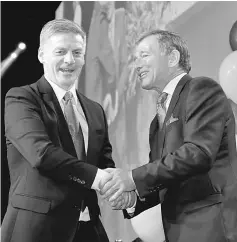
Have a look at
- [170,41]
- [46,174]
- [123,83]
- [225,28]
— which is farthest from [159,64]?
[123,83]

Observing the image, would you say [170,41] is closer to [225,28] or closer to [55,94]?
[55,94]

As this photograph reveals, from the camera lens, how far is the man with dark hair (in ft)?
6.49

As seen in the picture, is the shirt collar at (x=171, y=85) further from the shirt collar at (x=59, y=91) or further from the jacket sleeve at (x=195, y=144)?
the shirt collar at (x=59, y=91)

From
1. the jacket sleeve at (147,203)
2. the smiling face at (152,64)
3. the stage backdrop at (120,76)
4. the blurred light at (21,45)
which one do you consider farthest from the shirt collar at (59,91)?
the blurred light at (21,45)

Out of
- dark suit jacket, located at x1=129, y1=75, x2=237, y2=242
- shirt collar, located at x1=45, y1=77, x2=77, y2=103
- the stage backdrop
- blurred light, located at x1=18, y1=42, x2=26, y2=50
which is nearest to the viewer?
dark suit jacket, located at x1=129, y1=75, x2=237, y2=242

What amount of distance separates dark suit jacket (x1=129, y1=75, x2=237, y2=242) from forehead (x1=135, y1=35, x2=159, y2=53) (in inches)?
15.9

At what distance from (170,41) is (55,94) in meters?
0.66

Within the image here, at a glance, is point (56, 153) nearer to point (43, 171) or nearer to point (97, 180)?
point (43, 171)

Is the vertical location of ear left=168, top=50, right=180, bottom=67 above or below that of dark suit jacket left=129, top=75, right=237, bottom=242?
above

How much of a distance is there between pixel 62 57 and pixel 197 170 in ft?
3.03

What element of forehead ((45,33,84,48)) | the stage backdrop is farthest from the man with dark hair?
the stage backdrop

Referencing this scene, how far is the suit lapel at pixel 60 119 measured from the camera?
88.5 inches

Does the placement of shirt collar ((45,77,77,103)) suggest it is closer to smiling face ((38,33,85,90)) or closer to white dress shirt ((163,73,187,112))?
smiling face ((38,33,85,90))

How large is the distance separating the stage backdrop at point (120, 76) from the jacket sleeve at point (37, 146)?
191 centimetres
